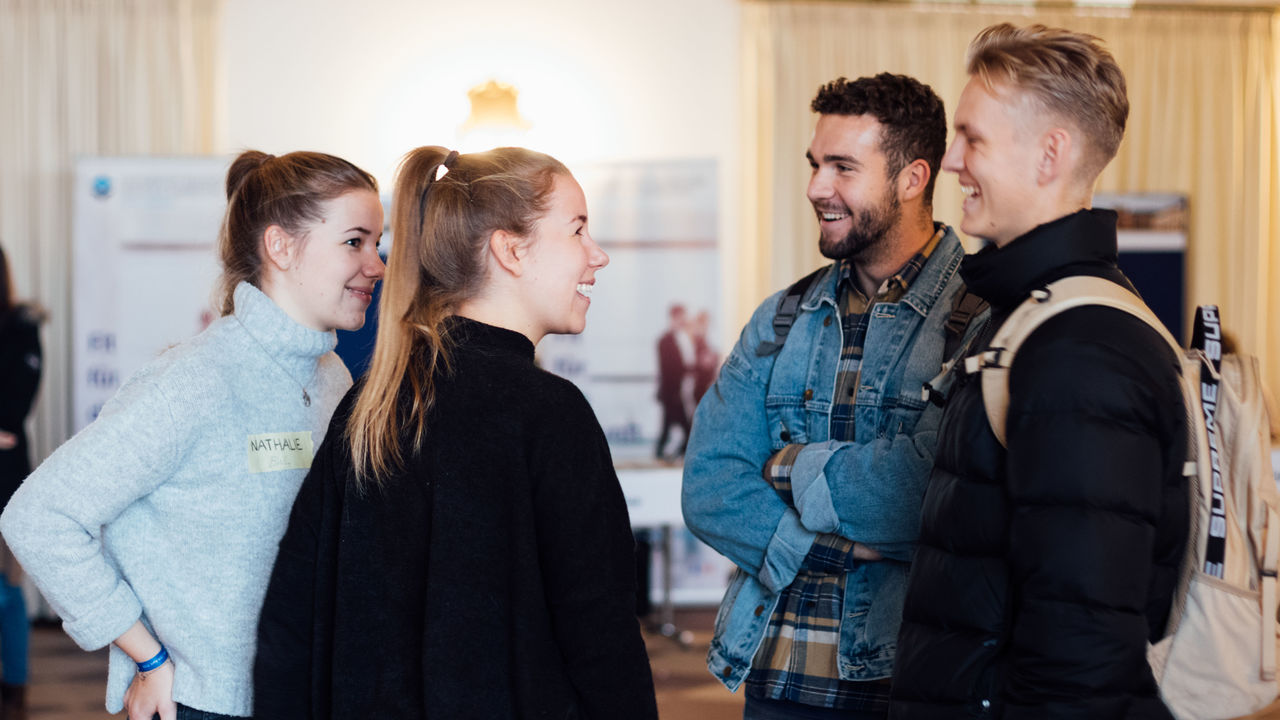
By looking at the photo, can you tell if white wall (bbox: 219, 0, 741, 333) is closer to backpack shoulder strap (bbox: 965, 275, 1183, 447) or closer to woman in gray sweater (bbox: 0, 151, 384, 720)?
woman in gray sweater (bbox: 0, 151, 384, 720)

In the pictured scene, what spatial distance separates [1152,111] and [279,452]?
603cm

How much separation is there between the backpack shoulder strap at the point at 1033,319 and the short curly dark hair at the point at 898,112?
2.26ft

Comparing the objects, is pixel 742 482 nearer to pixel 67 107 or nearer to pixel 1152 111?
pixel 67 107

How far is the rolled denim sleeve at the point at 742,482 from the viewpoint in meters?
1.75

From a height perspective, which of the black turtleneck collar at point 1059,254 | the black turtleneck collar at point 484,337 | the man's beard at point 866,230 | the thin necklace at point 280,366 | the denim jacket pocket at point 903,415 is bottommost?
the denim jacket pocket at point 903,415

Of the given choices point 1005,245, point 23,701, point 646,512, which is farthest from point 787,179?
point 1005,245

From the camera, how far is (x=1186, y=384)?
1.19 m

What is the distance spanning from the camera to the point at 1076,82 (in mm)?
1301

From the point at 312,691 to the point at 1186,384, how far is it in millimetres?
1123

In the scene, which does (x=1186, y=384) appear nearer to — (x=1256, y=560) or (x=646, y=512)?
(x=1256, y=560)

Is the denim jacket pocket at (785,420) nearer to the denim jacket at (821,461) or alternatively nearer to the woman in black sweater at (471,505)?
the denim jacket at (821,461)

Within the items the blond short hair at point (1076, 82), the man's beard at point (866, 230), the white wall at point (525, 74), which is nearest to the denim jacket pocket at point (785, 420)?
the man's beard at point (866, 230)

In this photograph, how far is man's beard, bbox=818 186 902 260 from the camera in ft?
6.15

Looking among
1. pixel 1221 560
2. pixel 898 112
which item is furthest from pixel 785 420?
pixel 1221 560
